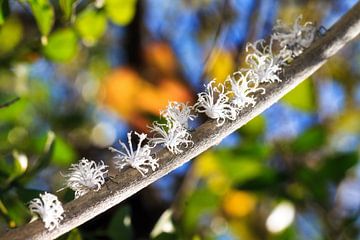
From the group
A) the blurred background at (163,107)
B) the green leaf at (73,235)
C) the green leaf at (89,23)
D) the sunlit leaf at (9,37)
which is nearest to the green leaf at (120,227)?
the blurred background at (163,107)

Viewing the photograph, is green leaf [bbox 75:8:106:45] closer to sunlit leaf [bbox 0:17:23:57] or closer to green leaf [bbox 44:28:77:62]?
green leaf [bbox 44:28:77:62]

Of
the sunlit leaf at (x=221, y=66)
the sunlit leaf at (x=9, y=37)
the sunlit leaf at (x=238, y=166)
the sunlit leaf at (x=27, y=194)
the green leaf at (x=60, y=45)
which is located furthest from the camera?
the sunlit leaf at (x=9, y=37)

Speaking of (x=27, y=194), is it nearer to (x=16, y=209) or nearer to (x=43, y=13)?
(x=16, y=209)

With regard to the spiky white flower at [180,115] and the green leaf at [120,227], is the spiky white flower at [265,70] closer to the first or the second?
the spiky white flower at [180,115]

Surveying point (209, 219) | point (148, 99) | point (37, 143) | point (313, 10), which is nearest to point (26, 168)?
point (37, 143)

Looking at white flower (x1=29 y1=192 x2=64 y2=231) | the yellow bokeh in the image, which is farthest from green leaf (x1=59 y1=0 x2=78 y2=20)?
the yellow bokeh
